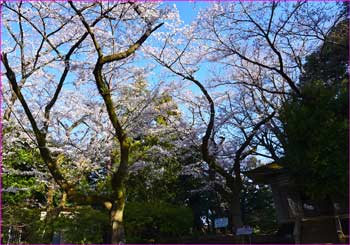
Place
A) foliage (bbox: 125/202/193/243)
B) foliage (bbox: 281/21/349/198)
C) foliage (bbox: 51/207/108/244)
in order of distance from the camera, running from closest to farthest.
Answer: foliage (bbox: 281/21/349/198) → foliage (bbox: 51/207/108/244) → foliage (bbox: 125/202/193/243)

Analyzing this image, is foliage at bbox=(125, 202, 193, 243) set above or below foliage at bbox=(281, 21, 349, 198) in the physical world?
below

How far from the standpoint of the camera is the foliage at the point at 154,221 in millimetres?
11516

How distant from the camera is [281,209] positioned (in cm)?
1156

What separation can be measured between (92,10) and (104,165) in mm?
5725

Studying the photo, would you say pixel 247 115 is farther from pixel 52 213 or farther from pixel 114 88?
pixel 52 213


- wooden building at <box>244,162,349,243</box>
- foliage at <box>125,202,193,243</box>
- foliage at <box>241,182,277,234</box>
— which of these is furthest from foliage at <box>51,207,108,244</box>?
foliage at <box>241,182,277,234</box>

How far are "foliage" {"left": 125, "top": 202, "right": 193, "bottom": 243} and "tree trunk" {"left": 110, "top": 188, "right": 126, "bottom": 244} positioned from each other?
5.00 meters

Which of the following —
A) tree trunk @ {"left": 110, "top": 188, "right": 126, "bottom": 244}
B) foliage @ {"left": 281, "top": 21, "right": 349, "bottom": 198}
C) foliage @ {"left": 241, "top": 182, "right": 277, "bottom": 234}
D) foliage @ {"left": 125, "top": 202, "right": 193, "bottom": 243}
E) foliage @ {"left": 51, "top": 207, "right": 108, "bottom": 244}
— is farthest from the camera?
foliage @ {"left": 241, "top": 182, "right": 277, "bottom": 234}

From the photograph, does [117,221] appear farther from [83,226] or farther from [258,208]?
[258,208]

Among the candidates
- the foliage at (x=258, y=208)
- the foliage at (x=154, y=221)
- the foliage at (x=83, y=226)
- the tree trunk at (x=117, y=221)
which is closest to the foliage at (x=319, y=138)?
the tree trunk at (x=117, y=221)

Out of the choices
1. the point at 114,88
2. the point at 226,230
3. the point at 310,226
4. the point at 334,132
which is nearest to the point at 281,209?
the point at 310,226

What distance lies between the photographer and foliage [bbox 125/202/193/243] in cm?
1152

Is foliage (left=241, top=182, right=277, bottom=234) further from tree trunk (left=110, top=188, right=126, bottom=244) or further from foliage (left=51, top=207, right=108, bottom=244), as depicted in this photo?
tree trunk (left=110, top=188, right=126, bottom=244)

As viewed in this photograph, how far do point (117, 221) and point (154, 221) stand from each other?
5.62 m
